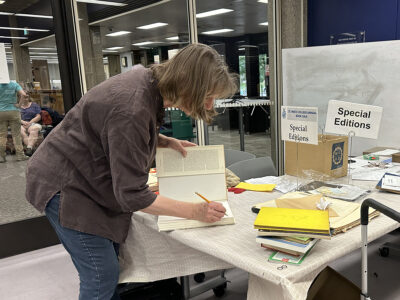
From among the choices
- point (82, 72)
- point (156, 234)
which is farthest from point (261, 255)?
point (82, 72)

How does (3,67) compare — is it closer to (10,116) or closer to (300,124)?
(10,116)

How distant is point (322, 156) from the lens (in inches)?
71.5

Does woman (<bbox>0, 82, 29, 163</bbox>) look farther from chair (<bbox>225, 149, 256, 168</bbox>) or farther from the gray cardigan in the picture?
the gray cardigan

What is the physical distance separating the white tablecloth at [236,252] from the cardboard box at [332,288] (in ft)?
0.94

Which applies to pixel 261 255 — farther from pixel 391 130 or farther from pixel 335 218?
pixel 391 130

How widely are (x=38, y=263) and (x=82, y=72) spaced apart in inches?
61.1

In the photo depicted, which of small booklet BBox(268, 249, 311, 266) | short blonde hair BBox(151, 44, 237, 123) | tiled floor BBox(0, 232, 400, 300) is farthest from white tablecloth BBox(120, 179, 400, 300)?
tiled floor BBox(0, 232, 400, 300)

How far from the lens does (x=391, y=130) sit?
10.2ft

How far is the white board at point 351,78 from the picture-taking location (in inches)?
121

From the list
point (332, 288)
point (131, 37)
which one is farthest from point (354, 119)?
point (131, 37)

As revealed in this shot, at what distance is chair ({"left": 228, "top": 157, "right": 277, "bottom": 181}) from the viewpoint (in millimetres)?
2209

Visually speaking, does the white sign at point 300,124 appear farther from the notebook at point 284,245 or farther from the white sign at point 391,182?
the notebook at point 284,245

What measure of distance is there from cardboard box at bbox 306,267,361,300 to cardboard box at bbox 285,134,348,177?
1.93 feet

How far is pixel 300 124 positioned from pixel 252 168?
55 cm
